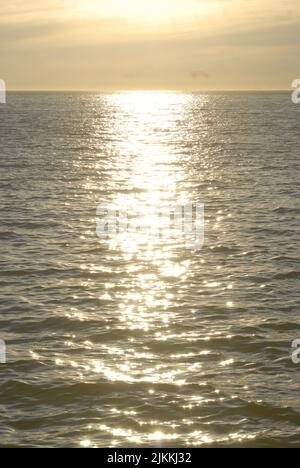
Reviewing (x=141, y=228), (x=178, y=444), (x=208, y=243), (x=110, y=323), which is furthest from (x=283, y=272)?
(x=178, y=444)

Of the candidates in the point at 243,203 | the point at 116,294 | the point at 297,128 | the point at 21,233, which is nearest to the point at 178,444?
the point at 116,294

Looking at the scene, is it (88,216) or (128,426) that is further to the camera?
(88,216)

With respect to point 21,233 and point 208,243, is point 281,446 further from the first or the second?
point 21,233

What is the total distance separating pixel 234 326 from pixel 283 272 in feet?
22.6

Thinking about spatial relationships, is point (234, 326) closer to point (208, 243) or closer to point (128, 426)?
point (128, 426)

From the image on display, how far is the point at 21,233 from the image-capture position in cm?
3872

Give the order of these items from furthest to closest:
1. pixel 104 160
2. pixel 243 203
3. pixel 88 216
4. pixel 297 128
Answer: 1. pixel 297 128
2. pixel 104 160
3. pixel 243 203
4. pixel 88 216

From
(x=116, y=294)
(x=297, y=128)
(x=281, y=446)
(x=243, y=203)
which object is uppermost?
(x=297, y=128)

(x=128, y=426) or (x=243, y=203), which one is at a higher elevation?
(x=243, y=203)

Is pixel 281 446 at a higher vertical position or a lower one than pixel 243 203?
lower

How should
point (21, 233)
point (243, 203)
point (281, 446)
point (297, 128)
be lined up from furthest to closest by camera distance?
point (297, 128) → point (243, 203) → point (21, 233) → point (281, 446)

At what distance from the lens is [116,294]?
28.2 m

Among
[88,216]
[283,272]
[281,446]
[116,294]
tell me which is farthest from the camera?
[88,216]

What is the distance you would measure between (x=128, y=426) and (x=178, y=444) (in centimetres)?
140
